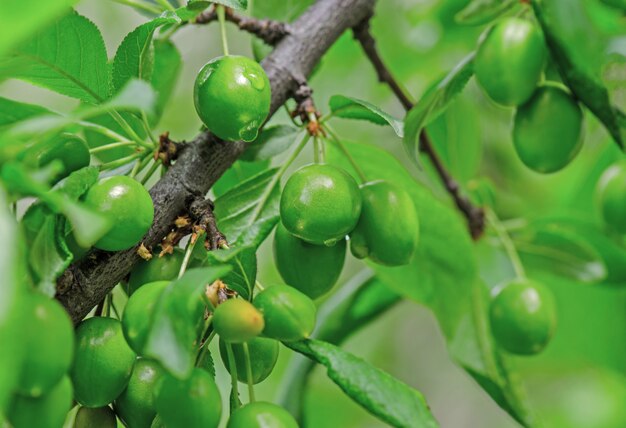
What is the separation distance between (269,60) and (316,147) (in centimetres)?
11

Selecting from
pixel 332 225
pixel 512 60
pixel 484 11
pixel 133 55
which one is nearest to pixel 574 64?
pixel 512 60

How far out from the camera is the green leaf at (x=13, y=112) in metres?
0.66

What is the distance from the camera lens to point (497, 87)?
30.3 inches

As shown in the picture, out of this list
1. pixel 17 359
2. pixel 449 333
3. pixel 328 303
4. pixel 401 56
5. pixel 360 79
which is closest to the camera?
pixel 17 359

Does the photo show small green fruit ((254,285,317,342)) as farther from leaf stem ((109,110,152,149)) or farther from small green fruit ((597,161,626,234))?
small green fruit ((597,161,626,234))

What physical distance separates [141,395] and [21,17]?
28 cm

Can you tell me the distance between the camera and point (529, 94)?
80 cm

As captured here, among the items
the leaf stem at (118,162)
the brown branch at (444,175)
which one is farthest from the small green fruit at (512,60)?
the leaf stem at (118,162)

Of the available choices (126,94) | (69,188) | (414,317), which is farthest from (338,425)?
(126,94)

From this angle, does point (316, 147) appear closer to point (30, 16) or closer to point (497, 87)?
point (497, 87)

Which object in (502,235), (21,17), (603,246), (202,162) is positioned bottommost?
(603,246)

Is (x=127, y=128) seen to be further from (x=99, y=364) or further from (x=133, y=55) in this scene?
(x=99, y=364)

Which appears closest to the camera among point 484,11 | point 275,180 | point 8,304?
point 8,304

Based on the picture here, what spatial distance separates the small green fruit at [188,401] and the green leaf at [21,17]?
8.6 inches
